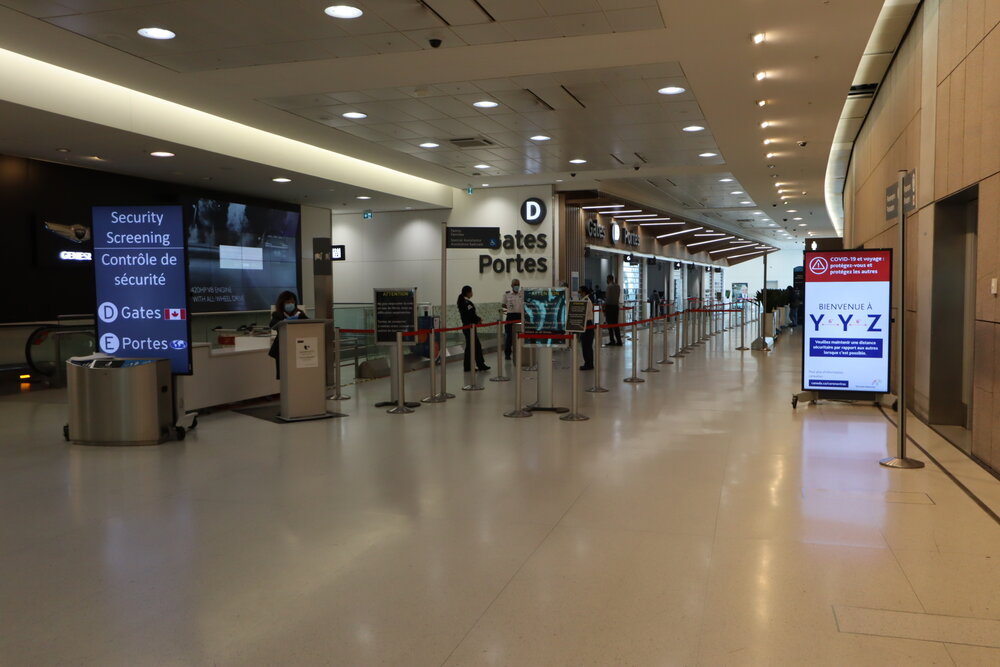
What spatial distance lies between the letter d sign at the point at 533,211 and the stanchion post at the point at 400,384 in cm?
975

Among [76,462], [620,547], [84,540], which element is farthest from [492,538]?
[76,462]

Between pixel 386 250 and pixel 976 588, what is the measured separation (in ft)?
59.1

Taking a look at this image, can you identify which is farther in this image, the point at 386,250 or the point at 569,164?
the point at 386,250

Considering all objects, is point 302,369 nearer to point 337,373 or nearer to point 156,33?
point 337,373

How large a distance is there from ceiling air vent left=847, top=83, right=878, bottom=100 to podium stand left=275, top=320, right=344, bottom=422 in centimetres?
877

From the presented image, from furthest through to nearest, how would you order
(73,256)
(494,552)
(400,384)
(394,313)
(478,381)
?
(73,256) → (478,381) → (394,313) → (400,384) → (494,552)

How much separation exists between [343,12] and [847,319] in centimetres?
592

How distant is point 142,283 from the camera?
7285 millimetres

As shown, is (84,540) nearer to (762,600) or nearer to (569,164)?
(762,600)

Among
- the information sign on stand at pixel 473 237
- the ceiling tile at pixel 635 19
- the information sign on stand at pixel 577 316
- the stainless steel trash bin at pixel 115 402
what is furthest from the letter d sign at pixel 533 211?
the stainless steel trash bin at pixel 115 402

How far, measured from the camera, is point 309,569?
382 centimetres

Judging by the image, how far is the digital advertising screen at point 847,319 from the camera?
8102mm

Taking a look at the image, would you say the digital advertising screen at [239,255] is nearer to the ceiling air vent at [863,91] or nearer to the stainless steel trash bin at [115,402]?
the stainless steel trash bin at [115,402]

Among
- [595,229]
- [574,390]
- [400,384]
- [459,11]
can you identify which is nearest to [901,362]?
[574,390]
